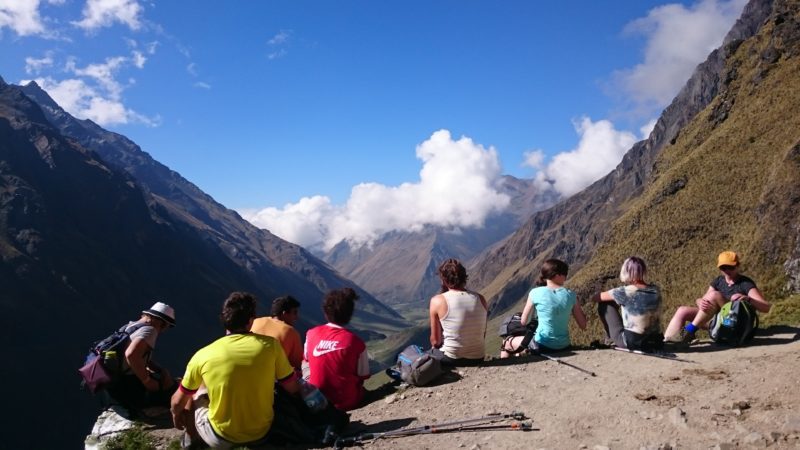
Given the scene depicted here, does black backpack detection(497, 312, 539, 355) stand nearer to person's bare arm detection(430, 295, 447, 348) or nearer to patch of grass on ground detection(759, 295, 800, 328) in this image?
person's bare arm detection(430, 295, 447, 348)

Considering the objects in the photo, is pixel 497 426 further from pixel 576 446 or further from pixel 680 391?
pixel 680 391

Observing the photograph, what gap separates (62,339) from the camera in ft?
576

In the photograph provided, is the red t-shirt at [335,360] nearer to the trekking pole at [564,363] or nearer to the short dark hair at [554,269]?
the trekking pole at [564,363]

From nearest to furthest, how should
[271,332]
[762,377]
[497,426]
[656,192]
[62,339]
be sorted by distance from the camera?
[497,426] < [762,377] < [271,332] < [656,192] < [62,339]

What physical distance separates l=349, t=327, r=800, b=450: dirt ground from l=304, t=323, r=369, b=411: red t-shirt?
25.7 inches

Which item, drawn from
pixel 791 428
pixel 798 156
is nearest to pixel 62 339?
pixel 798 156

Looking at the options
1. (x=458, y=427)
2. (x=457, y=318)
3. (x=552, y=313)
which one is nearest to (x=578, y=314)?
(x=552, y=313)

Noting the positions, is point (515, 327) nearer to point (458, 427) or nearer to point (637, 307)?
point (637, 307)

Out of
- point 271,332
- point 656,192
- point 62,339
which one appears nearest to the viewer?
point 271,332

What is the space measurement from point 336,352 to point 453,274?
3.03 metres

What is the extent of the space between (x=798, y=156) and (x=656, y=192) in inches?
1735

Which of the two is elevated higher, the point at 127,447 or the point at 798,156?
the point at 798,156

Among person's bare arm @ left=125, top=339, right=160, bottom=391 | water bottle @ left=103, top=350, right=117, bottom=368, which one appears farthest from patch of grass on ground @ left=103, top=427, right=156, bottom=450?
water bottle @ left=103, top=350, right=117, bottom=368

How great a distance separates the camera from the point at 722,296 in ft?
42.9
